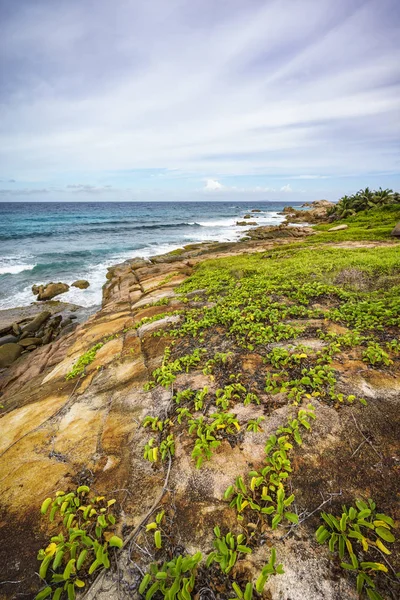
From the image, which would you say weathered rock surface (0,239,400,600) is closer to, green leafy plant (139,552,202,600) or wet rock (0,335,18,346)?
green leafy plant (139,552,202,600)

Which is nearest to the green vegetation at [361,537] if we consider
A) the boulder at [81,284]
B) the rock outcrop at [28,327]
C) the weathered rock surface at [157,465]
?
the weathered rock surface at [157,465]

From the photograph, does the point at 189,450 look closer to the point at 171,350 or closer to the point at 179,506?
the point at 179,506

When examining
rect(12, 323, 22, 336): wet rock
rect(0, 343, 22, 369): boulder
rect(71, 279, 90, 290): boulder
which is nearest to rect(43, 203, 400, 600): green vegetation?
rect(0, 343, 22, 369): boulder

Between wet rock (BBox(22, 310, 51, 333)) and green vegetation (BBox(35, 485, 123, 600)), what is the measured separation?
12.3 meters

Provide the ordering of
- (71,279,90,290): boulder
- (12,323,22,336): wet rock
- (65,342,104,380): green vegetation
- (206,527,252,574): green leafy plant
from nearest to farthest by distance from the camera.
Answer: (206,527,252,574): green leafy plant → (65,342,104,380): green vegetation → (12,323,22,336): wet rock → (71,279,90,290): boulder

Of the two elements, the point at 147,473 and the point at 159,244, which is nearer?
the point at 147,473

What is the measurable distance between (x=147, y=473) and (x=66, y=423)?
2.04 metres

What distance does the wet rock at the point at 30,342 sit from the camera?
12344 millimetres

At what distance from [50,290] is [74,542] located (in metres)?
17.9

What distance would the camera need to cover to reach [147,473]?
11.0 ft

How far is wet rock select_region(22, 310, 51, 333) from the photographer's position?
13484 millimetres

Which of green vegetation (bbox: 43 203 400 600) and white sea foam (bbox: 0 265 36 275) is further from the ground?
green vegetation (bbox: 43 203 400 600)

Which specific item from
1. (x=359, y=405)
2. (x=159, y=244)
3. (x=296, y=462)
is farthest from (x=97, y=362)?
(x=159, y=244)

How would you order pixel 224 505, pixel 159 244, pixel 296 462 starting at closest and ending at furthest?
pixel 224 505 → pixel 296 462 → pixel 159 244
